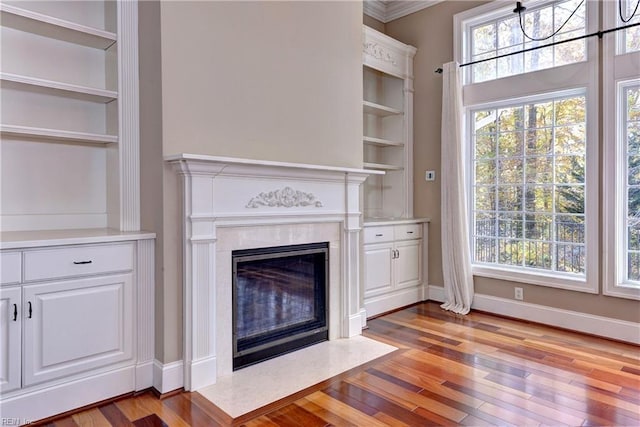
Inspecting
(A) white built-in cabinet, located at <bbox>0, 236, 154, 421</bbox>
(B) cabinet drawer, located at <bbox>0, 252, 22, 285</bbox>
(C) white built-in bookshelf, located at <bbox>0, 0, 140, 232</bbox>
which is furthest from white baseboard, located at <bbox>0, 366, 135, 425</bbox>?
(C) white built-in bookshelf, located at <bbox>0, 0, 140, 232</bbox>

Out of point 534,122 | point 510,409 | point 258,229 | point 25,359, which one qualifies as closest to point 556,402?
point 510,409

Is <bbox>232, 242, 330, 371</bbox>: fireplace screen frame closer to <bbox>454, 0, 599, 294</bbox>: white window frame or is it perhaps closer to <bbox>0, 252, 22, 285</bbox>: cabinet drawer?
<bbox>0, 252, 22, 285</bbox>: cabinet drawer

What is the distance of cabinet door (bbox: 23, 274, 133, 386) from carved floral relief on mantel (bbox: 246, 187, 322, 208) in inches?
36.1

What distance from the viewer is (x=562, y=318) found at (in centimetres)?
356

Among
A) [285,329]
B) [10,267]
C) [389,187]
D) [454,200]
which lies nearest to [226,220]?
[285,329]

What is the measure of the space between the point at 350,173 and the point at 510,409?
1902 millimetres


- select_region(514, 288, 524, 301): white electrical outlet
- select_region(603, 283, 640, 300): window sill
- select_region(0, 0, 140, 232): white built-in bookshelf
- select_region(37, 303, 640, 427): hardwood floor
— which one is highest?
select_region(0, 0, 140, 232): white built-in bookshelf

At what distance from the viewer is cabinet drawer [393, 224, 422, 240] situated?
4.16 meters

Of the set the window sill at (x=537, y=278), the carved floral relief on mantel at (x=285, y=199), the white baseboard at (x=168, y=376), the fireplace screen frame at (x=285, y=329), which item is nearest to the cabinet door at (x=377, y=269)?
the fireplace screen frame at (x=285, y=329)

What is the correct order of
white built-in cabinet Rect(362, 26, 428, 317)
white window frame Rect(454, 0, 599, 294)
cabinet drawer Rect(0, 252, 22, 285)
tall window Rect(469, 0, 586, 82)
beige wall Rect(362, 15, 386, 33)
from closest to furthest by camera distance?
cabinet drawer Rect(0, 252, 22, 285) < white window frame Rect(454, 0, 599, 294) < tall window Rect(469, 0, 586, 82) < white built-in cabinet Rect(362, 26, 428, 317) < beige wall Rect(362, 15, 386, 33)

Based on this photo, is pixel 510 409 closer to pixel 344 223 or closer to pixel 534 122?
pixel 344 223

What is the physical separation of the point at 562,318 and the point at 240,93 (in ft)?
10.7

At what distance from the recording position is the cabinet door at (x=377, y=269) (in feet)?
12.7

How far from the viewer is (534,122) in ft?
12.4
